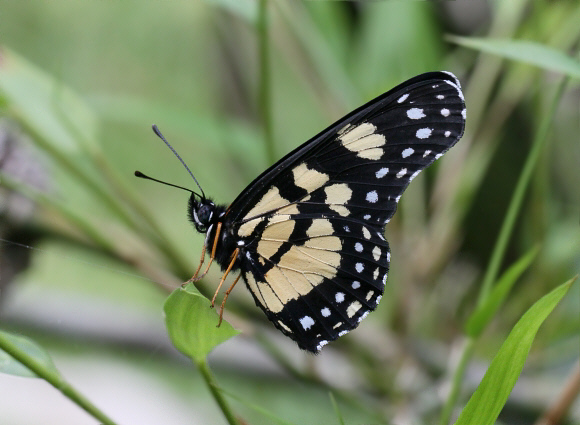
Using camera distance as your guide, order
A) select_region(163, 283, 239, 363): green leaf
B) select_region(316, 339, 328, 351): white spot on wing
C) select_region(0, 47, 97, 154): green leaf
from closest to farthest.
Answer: select_region(163, 283, 239, 363): green leaf → select_region(316, 339, 328, 351): white spot on wing → select_region(0, 47, 97, 154): green leaf

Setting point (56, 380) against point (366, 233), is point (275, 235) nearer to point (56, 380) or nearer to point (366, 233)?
point (366, 233)

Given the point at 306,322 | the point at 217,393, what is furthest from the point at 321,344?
the point at 217,393

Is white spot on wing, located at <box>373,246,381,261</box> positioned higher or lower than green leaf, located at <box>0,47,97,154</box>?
lower

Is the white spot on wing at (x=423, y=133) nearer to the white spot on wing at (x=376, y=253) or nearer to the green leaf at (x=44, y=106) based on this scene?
the white spot on wing at (x=376, y=253)

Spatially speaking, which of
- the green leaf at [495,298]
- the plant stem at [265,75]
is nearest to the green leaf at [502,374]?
the green leaf at [495,298]

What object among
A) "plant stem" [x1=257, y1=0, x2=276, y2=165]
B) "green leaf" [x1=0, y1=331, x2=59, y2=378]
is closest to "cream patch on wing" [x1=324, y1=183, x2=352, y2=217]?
"plant stem" [x1=257, y1=0, x2=276, y2=165]

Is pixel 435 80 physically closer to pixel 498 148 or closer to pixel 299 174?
pixel 299 174

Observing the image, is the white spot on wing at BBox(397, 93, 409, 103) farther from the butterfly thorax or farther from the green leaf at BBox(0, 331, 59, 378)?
the green leaf at BBox(0, 331, 59, 378)

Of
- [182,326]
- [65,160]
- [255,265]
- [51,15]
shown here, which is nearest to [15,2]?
[51,15]
